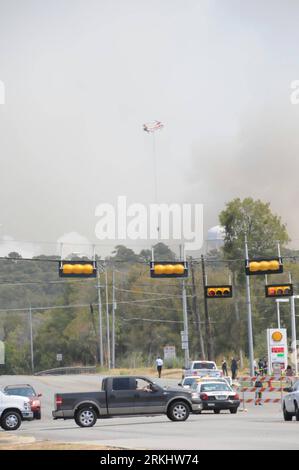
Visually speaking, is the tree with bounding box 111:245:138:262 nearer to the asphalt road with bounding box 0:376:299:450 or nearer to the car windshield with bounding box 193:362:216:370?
the car windshield with bounding box 193:362:216:370

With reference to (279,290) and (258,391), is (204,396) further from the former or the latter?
(279,290)

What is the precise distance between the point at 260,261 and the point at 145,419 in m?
9.36

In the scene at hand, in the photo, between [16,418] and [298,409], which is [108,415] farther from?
[298,409]

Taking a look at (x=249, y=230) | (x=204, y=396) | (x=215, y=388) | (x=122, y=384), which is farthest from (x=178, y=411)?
(x=249, y=230)

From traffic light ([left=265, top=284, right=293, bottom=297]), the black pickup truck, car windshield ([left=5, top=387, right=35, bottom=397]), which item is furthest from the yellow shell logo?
the black pickup truck

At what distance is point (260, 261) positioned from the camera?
43781mm

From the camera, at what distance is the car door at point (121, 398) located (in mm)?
34594

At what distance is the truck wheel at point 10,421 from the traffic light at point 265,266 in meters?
12.8

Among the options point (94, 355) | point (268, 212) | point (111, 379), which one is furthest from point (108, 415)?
point (94, 355)

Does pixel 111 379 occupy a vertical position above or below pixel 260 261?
below

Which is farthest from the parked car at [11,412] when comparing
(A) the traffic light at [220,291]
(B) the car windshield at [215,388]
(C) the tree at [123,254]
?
(C) the tree at [123,254]

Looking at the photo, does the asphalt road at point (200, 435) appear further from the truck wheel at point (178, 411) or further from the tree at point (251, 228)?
the tree at point (251, 228)

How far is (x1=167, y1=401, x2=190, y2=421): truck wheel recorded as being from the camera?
114 ft

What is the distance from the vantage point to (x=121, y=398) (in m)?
34.7
